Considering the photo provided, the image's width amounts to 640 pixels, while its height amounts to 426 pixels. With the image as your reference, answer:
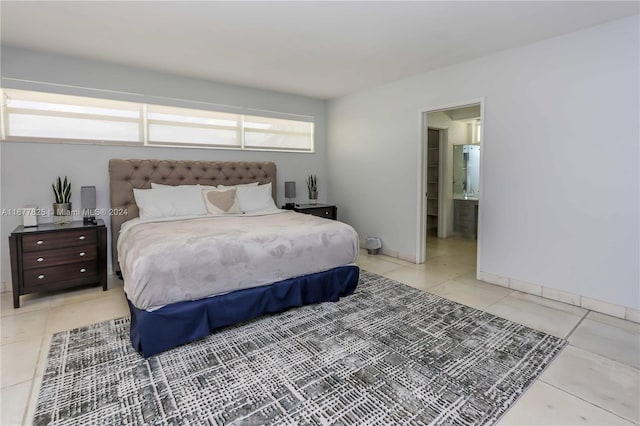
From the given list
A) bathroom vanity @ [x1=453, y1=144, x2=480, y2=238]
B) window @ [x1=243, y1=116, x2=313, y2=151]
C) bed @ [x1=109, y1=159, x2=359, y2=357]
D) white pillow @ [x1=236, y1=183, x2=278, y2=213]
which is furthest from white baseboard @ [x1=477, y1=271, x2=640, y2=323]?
window @ [x1=243, y1=116, x2=313, y2=151]

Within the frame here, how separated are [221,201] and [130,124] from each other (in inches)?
57.2

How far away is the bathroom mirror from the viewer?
251 inches

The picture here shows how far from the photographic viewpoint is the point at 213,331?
2.58 m

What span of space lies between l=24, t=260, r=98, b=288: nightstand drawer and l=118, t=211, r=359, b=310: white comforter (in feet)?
1.79

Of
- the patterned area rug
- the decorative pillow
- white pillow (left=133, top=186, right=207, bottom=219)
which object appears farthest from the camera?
the decorative pillow

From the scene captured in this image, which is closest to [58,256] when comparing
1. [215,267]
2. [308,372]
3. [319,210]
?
[215,267]

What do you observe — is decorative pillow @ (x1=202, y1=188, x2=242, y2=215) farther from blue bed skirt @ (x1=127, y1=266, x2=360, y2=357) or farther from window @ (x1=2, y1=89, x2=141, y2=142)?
blue bed skirt @ (x1=127, y1=266, x2=360, y2=357)

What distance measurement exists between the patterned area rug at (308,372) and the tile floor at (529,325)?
0.28 ft

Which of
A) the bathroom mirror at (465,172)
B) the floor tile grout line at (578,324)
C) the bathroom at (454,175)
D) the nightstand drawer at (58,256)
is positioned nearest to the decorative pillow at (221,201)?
the nightstand drawer at (58,256)

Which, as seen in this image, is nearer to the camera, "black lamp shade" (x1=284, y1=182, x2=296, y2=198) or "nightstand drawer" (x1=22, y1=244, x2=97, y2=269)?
"nightstand drawer" (x1=22, y1=244, x2=97, y2=269)

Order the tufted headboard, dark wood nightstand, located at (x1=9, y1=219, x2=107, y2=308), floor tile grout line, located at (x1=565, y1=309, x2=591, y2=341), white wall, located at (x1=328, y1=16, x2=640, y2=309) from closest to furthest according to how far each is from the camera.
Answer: floor tile grout line, located at (x1=565, y1=309, x2=591, y2=341) → white wall, located at (x1=328, y1=16, x2=640, y2=309) → dark wood nightstand, located at (x1=9, y1=219, x2=107, y2=308) → the tufted headboard

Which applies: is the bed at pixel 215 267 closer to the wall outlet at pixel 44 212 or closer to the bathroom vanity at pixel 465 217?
the wall outlet at pixel 44 212

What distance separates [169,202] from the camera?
12.6 ft

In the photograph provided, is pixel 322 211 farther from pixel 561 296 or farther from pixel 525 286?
pixel 561 296
